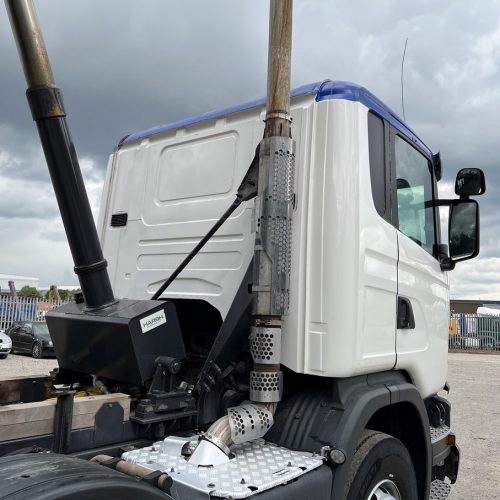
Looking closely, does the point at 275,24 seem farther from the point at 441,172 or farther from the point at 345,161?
the point at 441,172

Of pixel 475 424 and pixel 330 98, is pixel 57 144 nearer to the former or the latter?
pixel 330 98

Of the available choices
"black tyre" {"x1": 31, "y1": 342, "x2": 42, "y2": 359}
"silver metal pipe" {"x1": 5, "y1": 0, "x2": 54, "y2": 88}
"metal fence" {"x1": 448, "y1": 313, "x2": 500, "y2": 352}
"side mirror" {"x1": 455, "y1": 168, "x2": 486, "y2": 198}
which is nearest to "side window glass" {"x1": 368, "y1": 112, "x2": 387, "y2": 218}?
"side mirror" {"x1": 455, "y1": 168, "x2": 486, "y2": 198}

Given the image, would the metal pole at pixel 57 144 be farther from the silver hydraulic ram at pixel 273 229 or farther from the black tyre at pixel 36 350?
the black tyre at pixel 36 350

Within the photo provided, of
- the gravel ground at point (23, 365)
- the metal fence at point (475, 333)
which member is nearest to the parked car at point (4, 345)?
the gravel ground at point (23, 365)

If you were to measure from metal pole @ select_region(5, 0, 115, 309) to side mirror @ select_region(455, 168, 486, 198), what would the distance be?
2684mm

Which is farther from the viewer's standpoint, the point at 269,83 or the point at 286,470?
the point at 269,83

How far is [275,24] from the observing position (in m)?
2.76

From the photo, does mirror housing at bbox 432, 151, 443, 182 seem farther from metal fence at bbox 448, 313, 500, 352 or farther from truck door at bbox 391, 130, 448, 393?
metal fence at bbox 448, 313, 500, 352

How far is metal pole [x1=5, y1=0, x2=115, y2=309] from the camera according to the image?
7.22 ft

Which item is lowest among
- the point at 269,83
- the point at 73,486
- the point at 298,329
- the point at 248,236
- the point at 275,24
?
the point at 73,486

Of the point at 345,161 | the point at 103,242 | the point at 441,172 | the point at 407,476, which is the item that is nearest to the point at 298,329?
the point at 345,161

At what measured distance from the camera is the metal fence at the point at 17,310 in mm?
24500

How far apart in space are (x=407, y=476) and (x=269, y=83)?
7.77 ft

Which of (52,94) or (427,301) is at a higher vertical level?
(52,94)
